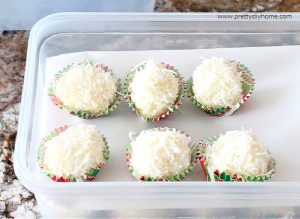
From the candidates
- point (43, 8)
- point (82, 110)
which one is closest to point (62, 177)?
point (82, 110)

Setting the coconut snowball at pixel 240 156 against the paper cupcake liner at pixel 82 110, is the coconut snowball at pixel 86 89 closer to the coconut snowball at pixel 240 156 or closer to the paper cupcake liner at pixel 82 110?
the paper cupcake liner at pixel 82 110

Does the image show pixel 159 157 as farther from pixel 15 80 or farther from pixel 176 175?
pixel 15 80

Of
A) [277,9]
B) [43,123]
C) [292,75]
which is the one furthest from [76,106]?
[277,9]

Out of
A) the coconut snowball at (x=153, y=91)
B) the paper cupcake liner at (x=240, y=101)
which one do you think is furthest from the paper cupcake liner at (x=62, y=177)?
the paper cupcake liner at (x=240, y=101)

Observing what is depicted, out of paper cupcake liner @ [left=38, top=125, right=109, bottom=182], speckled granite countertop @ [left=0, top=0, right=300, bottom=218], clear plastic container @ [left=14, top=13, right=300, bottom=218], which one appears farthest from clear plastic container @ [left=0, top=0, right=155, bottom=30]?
paper cupcake liner @ [left=38, top=125, right=109, bottom=182]

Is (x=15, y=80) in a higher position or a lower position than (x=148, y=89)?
lower

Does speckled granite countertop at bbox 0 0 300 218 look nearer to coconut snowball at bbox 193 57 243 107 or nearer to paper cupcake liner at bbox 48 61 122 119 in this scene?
paper cupcake liner at bbox 48 61 122 119
